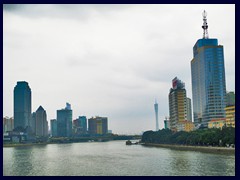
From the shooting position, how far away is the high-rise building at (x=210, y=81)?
143625 mm

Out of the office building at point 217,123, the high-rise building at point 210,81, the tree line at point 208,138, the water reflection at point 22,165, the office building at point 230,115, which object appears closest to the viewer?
the water reflection at point 22,165

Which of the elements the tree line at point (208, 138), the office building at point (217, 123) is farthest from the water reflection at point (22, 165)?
the office building at point (217, 123)

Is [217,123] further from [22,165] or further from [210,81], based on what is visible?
[22,165]

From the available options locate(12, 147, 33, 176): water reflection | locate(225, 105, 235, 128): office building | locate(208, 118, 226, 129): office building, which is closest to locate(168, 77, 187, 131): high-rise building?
locate(208, 118, 226, 129): office building

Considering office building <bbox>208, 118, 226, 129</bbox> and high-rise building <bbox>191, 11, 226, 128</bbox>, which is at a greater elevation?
high-rise building <bbox>191, 11, 226, 128</bbox>

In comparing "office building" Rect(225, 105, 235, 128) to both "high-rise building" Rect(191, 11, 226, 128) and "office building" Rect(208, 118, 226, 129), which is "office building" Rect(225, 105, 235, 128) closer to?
"office building" Rect(208, 118, 226, 129)

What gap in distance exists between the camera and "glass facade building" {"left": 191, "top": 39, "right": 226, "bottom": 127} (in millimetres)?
143625

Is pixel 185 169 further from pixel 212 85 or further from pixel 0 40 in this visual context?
pixel 212 85

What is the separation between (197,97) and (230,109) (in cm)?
3893

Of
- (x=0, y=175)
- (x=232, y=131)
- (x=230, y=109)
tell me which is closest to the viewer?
(x=0, y=175)

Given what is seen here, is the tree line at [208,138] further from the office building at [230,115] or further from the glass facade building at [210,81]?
the glass facade building at [210,81]
